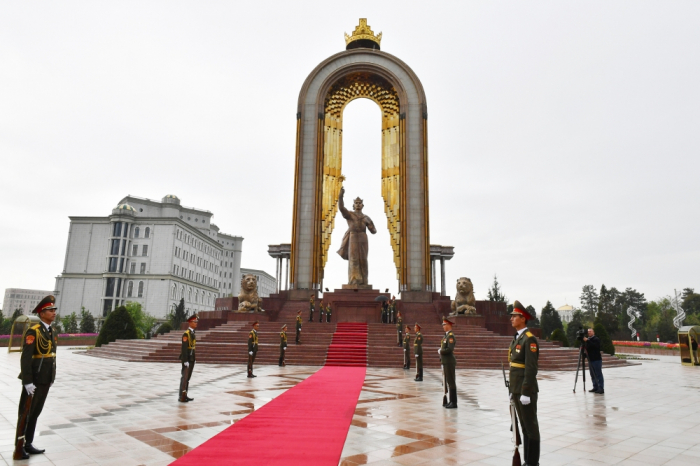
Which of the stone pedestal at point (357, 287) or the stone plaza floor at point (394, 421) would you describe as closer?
the stone plaza floor at point (394, 421)

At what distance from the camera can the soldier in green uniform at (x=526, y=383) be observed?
4508mm

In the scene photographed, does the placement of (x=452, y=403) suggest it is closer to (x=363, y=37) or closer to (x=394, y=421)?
(x=394, y=421)

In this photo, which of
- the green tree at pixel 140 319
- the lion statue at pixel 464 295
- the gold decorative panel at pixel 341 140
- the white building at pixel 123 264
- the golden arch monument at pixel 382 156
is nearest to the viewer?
the lion statue at pixel 464 295

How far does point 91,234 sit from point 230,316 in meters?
45.1

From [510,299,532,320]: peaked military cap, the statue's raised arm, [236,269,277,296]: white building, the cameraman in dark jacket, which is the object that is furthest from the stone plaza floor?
[236,269,277,296]: white building

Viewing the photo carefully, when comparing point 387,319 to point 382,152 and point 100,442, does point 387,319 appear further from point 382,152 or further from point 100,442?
point 100,442

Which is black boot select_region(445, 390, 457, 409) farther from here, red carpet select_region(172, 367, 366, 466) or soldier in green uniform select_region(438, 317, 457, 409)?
red carpet select_region(172, 367, 366, 466)

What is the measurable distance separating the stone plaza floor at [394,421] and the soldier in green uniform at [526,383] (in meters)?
0.43

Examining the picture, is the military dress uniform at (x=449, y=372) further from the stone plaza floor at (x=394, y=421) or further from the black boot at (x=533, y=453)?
the black boot at (x=533, y=453)

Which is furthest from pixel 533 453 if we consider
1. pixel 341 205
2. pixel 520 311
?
pixel 341 205

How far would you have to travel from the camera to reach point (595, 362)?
10195 mm

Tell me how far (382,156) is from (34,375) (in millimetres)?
28424

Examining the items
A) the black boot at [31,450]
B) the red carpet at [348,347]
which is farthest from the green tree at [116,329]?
the black boot at [31,450]

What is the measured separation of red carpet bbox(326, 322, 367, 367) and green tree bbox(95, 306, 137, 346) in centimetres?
1212
